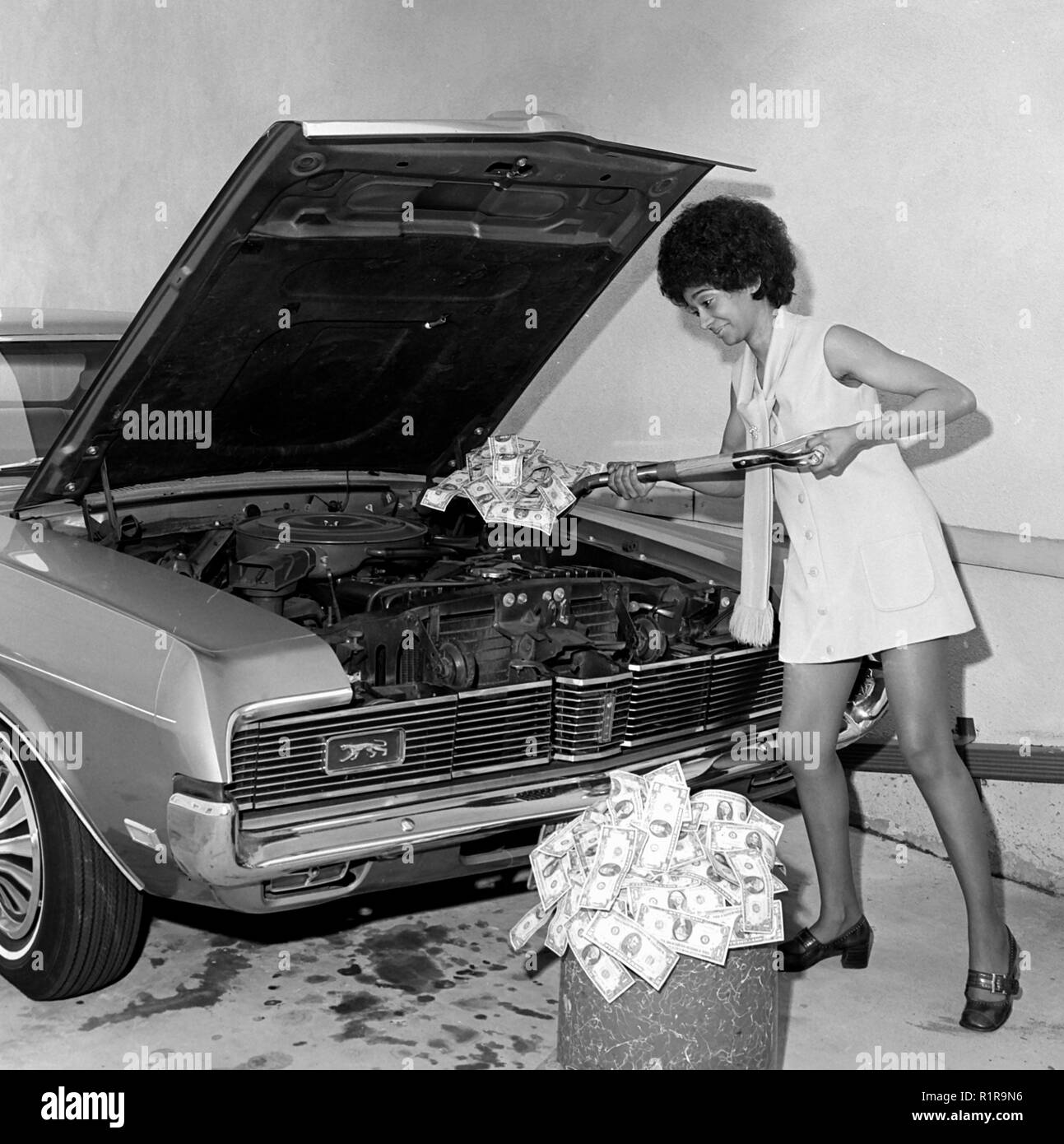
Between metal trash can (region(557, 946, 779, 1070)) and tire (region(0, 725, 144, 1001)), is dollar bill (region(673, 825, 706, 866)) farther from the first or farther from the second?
tire (region(0, 725, 144, 1001))

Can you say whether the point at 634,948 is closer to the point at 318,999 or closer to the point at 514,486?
the point at 318,999

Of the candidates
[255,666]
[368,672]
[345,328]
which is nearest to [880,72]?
[345,328]

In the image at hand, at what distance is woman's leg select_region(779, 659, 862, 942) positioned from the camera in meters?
3.33

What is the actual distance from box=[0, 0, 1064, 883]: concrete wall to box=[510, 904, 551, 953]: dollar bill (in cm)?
200

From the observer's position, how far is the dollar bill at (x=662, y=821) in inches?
104

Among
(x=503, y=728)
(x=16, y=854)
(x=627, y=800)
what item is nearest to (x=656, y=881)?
(x=627, y=800)

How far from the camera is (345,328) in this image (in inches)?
149

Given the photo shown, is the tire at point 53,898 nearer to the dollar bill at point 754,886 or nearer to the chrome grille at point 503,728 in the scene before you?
the chrome grille at point 503,728

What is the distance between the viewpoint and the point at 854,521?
3172 mm

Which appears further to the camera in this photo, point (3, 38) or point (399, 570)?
point (3, 38)

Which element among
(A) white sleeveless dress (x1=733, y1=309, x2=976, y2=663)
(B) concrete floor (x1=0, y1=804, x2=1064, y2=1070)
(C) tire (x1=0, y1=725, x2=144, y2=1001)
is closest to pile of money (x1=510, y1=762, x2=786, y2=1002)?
(B) concrete floor (x1=0, y1=804, x2=1064, y2=1070)

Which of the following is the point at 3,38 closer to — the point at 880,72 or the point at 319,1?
the point at 319,1
